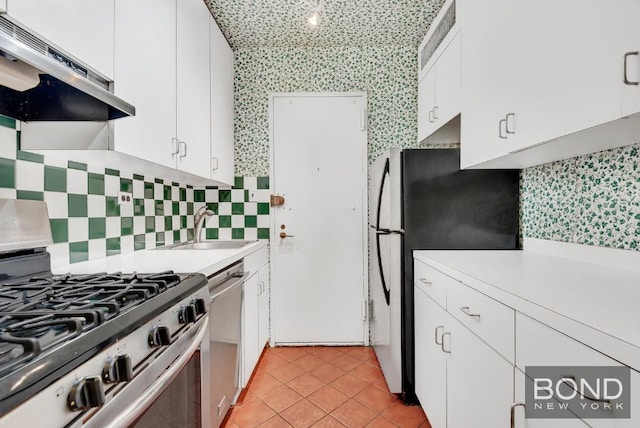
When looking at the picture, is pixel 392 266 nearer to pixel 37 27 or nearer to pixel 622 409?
pixel 622 409

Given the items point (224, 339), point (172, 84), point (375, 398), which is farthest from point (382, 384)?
point (172, 84)

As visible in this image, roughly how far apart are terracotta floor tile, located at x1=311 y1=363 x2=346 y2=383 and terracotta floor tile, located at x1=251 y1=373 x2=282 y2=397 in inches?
11.1

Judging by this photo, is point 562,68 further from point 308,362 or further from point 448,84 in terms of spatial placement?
point 308,362

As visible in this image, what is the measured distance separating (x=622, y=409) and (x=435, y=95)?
2017 mm

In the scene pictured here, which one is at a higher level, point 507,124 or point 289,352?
point 507,124

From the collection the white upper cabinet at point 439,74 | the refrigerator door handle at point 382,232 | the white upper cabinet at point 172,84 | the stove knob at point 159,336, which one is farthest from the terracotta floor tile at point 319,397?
the white upper cabinet at point 439,74

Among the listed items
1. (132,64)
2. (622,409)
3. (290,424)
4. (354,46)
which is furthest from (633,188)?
(354,46)

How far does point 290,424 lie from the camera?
1709 millimetres

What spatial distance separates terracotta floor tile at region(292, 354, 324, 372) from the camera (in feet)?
7.66

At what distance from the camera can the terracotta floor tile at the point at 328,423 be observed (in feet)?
5.54

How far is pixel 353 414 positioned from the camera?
5.87 ft

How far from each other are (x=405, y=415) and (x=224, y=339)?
111 cm

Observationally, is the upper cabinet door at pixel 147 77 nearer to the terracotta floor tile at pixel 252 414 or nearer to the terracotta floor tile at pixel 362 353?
the terracotta floor tile at pixel 252 414

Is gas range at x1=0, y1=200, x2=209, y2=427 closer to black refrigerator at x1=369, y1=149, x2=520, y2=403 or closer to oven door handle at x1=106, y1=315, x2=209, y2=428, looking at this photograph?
oven door handle at x1=106, y1=315, x2=209, y2=428
